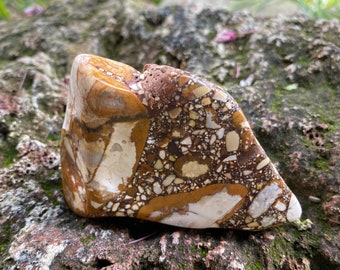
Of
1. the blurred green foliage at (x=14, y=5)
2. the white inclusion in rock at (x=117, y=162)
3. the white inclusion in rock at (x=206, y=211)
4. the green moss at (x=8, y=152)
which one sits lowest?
the blurred green foliage at (x=14, y=5)

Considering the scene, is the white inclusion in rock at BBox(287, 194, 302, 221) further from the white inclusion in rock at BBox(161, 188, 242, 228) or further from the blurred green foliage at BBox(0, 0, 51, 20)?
the blurred green foliage at BBox(0, 0, 51, 20)

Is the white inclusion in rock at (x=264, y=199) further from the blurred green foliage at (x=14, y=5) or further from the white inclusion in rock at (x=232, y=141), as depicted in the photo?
the blurred green foliage at (x=14, y=5)

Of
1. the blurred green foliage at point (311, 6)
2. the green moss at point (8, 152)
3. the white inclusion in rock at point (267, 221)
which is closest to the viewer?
the white inclusion in rock at point (267, 221)

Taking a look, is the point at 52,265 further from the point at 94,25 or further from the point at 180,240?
the point at 94,25

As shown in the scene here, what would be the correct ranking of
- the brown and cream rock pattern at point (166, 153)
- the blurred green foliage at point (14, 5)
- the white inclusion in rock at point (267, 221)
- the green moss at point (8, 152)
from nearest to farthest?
the brown and cream rock pattern at point (166, 153), the white inclusion in rock at point (267, 221), the green moss at point (8, 152), the blurred green foliage at point (14, 5)

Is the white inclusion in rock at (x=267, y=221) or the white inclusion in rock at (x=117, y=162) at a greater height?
the white inclusion in rock at (x=117, y=162)

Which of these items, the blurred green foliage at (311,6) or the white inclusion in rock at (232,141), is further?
the blurred green foliage at (311,6)

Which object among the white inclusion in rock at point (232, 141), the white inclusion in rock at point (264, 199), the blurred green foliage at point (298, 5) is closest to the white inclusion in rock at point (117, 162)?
the white inclusion in rock at point (232, 141)
